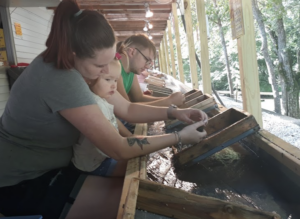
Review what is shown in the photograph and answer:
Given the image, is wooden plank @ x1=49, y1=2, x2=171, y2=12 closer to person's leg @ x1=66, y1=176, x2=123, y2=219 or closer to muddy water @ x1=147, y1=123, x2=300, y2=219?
muddy water @ x1=147, y1=123, x2=300, y2=219

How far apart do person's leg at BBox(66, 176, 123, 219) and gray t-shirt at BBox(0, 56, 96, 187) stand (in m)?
0.21

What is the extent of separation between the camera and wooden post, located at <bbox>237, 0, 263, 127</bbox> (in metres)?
2.28

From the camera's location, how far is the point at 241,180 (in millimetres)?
1475

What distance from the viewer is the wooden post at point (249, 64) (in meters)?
2.28

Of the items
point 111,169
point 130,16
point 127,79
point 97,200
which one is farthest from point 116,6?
point 97,200

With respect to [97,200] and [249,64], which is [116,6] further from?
[97,200]

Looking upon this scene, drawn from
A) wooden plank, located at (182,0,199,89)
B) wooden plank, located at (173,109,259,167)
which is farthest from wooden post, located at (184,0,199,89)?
wooden plank, located at (173,109,259,167)

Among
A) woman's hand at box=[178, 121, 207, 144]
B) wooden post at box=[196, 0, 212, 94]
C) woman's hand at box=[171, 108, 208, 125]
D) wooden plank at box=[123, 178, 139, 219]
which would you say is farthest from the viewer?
wooden post at box=[196, 0, 212, 94]

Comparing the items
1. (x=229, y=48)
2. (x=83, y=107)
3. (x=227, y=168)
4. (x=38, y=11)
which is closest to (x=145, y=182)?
(x=83, y=107)

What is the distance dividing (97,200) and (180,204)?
493 millimetres

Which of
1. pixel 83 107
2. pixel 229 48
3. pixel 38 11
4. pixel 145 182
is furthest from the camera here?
pixel 229 48

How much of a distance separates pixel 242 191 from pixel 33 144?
109cm

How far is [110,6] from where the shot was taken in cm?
745

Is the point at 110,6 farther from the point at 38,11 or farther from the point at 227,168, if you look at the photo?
the point at 227,168
